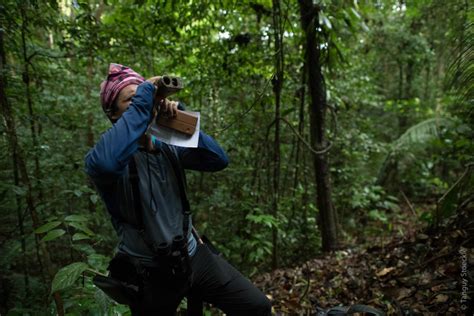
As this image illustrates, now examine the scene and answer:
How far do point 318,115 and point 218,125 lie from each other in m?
1.43

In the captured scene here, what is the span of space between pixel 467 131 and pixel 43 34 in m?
7.17

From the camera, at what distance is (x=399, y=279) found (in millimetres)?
2906

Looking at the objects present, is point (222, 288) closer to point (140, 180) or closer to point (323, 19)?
point (140, 180)

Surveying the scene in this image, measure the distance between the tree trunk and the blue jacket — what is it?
2800 mm

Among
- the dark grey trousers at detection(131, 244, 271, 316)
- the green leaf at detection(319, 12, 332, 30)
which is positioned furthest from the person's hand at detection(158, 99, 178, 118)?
the green leaf at detection(319, 12, 332, 30)

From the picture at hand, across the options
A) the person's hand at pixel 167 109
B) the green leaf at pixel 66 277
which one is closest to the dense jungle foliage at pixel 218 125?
the green leaf at pixel 66 277

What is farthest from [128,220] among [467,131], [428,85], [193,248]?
[428,85]

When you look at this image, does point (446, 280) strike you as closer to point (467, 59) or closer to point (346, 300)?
point (346, 300)

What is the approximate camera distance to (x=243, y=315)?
2006 mm

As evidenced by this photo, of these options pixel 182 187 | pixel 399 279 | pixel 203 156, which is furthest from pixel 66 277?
pixel 399 279

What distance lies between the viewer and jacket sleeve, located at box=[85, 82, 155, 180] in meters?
1.59

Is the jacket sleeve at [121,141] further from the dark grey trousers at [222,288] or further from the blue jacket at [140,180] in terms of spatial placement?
the dark grey trousers at [222,288]

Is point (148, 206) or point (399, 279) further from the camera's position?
point (399, 279)

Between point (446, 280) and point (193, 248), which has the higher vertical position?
point (193, 248)
